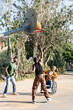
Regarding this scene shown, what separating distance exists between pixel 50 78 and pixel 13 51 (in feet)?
35.6

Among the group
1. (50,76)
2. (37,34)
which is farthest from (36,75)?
(37,34)

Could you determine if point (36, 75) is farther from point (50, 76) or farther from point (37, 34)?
point (37, 34)

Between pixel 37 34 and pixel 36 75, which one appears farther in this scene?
pixel 37 34

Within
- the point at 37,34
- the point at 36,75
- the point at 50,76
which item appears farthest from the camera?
the point at 37,34

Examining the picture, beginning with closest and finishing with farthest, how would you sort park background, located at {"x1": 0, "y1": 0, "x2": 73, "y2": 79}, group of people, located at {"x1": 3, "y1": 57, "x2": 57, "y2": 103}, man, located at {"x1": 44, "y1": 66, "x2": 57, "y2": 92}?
group of people, located at {"x1": 3, "y1": 57, "x2": 57, "y2": 103}
man, located at {"x1": 44, "y1": 66, "x2": 57, "y2": 92}
park background, located at {"x1": 0, "y1": 0, "x2": 73, "y2": 79}

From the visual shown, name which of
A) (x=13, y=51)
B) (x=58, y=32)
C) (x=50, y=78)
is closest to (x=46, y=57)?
(x=58, y=32)

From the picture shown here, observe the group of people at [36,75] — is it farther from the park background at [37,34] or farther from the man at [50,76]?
the park background at [37,34]

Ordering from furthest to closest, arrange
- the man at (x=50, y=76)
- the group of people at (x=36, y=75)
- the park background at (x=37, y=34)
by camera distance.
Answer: the park background at (x=37, y=34)
the man at (x=50, y=76)
the group of people at (x=36, y=75)

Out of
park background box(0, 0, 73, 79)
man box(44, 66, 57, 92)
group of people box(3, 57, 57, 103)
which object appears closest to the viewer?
group of people box(3, 57, 57, 103)

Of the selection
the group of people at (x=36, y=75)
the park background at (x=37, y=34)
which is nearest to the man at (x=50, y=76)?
the group of people at (x=36, y=75)

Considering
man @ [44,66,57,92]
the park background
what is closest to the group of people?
man @ [44,66,57,92]

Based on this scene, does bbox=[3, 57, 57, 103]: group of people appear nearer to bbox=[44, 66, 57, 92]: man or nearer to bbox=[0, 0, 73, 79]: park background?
bbox=[44, 66, 57, 92]: man

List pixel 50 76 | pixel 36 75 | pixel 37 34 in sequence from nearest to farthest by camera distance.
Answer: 1. pixel 36 75
2. pixel 50 76
3. pixel 37 34

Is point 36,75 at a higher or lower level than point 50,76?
higher
